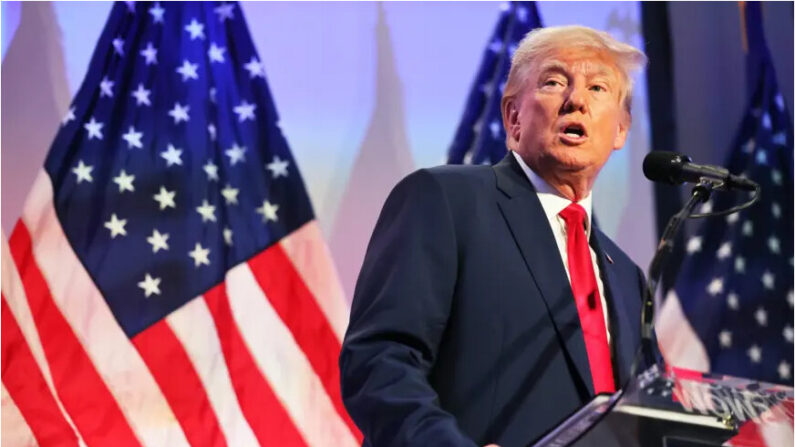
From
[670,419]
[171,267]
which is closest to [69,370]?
[171,267]

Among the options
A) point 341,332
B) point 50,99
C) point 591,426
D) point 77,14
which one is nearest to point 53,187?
point 50,99

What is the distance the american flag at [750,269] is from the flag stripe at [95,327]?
1.88 metres

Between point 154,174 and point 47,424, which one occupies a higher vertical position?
point 154,174

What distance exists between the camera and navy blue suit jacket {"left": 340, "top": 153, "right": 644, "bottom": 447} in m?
1.37

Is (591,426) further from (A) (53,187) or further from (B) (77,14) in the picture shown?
(B) (77,14)

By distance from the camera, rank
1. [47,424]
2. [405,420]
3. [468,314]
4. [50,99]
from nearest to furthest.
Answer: [405,420], [468,314], [47,424], [50,99]

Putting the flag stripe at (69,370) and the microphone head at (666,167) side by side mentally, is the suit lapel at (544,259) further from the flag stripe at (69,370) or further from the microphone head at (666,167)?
the flag stripe at (69,370)

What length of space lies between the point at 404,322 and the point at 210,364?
174 cm

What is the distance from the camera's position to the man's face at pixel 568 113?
1670mm

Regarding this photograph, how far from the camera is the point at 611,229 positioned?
139 inches

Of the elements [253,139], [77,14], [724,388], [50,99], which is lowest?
[724,388]

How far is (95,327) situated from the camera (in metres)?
2.87

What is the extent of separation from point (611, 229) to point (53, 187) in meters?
1.94

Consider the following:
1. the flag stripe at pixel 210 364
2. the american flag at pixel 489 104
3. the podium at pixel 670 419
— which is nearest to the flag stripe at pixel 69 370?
the flag stripe at pixel 210 364
